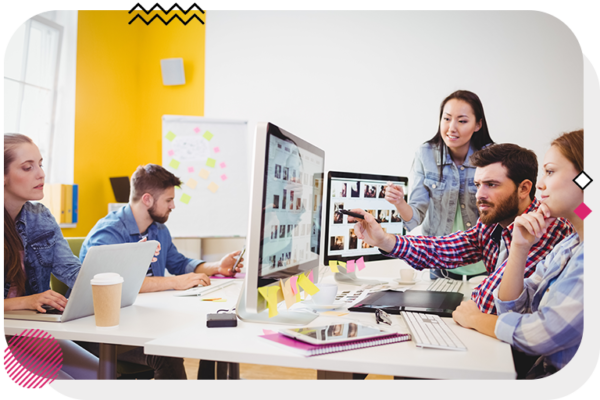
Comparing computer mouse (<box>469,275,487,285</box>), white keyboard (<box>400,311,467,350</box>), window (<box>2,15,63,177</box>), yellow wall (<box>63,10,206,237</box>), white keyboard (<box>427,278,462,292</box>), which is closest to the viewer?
white keyboard (<box>400,311,467,350</box>)

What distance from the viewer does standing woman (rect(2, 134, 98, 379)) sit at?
1341 millimetres

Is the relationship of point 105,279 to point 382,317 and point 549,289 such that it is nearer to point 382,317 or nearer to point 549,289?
point 382,317

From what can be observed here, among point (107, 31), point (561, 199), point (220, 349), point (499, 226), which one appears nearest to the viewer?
point (220, 349)

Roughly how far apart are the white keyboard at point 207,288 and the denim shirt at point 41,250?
1.23ft

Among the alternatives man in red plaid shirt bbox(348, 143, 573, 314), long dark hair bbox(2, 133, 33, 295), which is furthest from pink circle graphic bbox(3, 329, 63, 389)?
man in red plaid shirt bbox(348, 143, 573, 314)

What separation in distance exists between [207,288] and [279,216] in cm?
74

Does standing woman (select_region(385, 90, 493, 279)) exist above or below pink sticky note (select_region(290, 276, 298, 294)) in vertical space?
above

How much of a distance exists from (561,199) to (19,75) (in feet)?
10.1

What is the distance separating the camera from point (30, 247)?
4.75 ft

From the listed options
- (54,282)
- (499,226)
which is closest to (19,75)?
(54,282)

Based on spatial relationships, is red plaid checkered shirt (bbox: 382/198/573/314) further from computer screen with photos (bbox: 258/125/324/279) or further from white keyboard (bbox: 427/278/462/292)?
computer screen with photos (bbox: 258/125/324/279)

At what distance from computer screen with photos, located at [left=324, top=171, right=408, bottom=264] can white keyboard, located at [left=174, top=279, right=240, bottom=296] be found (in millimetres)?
426

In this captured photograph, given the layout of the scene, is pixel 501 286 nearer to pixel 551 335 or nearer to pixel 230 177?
pixel 551 335

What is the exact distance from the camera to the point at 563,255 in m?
1.12
